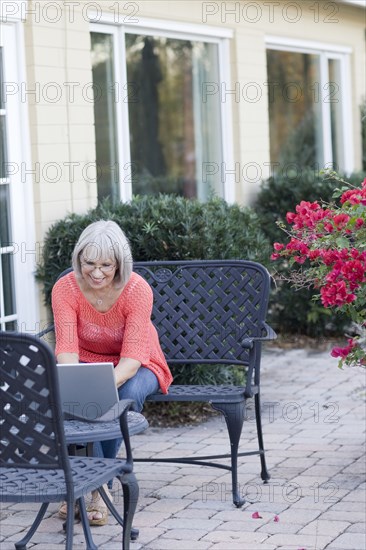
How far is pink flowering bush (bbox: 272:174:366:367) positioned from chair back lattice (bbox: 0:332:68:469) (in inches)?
61.9

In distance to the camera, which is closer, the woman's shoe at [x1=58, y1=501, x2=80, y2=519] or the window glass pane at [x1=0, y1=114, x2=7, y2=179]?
the woman's shoe at [x1=58, y1=501, x2=80, y2=519]

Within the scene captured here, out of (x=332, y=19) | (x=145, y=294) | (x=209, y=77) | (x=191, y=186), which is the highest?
(x=332, y=19)

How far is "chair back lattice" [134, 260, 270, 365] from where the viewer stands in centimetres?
579

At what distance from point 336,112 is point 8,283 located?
5.85 metres

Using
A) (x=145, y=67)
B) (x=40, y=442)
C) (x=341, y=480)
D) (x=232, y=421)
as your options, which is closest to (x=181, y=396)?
(x=232, y=421)

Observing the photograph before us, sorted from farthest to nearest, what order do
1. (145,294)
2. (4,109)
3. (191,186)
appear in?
(191,186)
(4,109)
(145,294)

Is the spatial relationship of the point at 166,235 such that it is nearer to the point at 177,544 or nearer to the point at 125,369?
the point at 125,369

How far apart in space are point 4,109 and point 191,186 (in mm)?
3606

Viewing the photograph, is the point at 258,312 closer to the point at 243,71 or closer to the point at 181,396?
the point at 181,396

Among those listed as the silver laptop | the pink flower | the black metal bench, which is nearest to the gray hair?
the silver laptop

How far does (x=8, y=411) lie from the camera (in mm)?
3809

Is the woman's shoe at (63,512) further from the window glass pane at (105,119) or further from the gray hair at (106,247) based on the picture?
the window glass pane at (105,119)

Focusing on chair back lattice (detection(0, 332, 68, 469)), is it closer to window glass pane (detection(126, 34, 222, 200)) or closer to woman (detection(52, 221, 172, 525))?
woman (detection(52, 221, 172, 525))

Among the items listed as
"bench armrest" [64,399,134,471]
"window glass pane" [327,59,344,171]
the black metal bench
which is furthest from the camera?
"window glass pane" [327,59,344,171]
